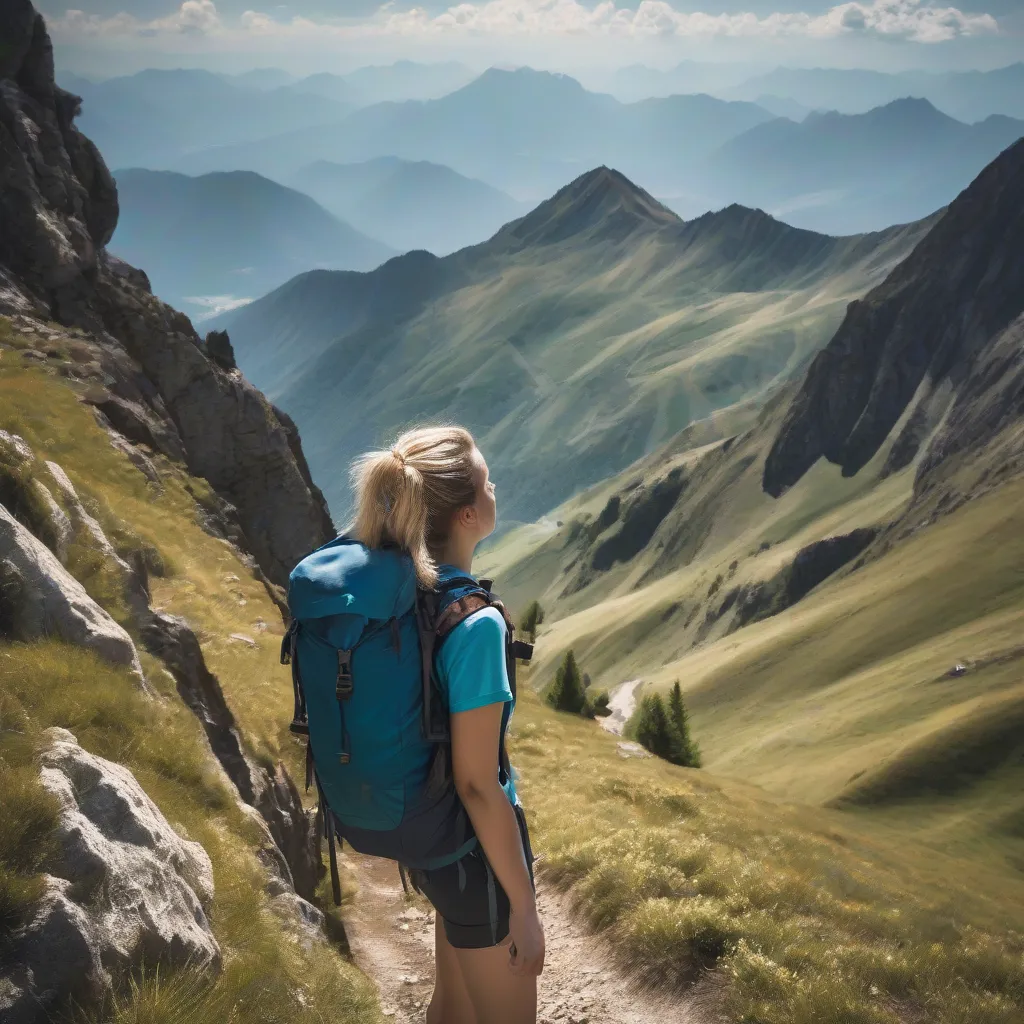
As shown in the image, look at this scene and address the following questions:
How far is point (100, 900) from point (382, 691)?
2.35 m

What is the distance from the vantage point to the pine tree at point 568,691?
66000mm

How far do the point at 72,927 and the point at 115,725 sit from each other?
10.8 feet

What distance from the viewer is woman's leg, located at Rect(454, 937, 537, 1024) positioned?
5.80 meters

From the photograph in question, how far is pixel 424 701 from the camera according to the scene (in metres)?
5.05

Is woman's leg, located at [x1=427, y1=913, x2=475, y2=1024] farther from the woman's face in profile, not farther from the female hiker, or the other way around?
the woman's face in profile

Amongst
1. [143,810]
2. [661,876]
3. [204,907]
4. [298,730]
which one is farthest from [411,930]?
[298,730]

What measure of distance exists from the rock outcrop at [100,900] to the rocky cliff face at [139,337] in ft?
103

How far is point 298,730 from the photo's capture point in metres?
5.79

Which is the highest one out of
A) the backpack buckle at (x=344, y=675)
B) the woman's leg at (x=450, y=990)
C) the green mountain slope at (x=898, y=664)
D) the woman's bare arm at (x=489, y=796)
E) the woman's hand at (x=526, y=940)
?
the backpack buckle at (x=344, y=675)

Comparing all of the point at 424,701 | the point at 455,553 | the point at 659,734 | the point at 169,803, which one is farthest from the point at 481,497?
the point at 659,734

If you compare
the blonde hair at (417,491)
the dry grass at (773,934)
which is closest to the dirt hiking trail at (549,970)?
the dry grass at (773,934)

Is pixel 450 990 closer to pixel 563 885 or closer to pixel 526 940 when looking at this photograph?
pixel 526 940

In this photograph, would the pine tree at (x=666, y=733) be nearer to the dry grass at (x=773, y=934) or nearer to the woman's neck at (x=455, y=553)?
the dry grass at (x=773, y=934)

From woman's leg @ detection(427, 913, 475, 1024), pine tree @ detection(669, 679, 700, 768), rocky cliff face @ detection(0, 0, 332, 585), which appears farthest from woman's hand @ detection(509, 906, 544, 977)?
pine tree @ detection(669, 679, 700, 768)
